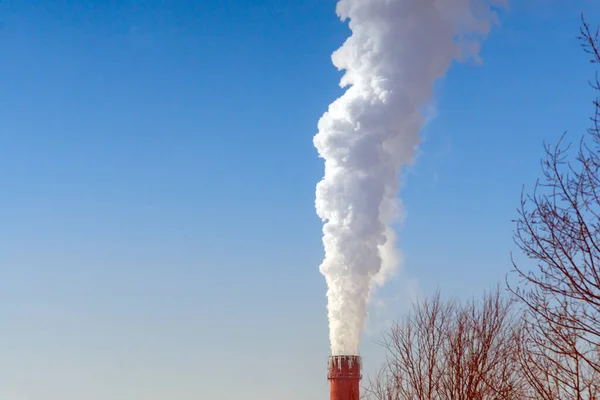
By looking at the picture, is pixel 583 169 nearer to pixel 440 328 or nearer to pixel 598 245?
pixel 598 245

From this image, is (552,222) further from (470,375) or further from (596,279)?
(470,375)

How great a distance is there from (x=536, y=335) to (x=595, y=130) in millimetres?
4713

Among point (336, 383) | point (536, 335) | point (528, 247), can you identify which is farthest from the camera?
point (336, 383)

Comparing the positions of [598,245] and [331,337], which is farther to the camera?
[331,337]

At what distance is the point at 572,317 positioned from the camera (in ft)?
37.2

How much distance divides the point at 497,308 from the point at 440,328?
80.4 inches

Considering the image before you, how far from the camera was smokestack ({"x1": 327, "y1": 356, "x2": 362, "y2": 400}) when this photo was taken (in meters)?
46.5

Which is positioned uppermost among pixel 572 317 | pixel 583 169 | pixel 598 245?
pixel 583 169

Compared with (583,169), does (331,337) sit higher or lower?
higher

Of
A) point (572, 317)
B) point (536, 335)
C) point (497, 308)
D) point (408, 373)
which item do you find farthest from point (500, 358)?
point (572, 317)

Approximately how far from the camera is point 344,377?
46.9 metres

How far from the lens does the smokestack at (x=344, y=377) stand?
152ft

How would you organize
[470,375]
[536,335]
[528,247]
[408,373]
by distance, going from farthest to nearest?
[408,373], [470,375], [536,335], [528,247]

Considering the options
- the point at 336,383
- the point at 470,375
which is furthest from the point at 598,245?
the point at 336,383
